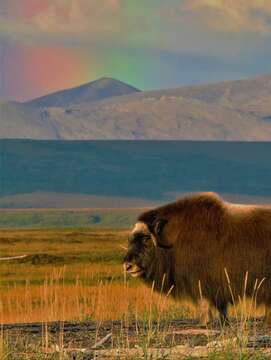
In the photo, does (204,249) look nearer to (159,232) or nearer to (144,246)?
(159,232)

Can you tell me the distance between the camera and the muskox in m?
9.36

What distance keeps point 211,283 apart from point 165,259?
1.80 ft

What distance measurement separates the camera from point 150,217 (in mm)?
9984

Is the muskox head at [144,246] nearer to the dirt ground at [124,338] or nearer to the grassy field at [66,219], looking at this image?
the dirt ground at [124,338]

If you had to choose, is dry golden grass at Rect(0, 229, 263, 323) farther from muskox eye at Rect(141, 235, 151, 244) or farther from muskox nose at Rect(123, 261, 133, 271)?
muskox eye at Rect(141, 235, 151, 244)

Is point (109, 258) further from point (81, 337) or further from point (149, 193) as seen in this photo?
point (149, 193)

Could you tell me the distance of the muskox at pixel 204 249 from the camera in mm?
9359

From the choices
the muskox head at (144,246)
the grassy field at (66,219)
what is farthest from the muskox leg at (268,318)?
the grassy field at (66,219)

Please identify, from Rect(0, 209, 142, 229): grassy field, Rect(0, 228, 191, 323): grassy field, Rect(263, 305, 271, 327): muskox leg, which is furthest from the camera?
Rect(0, 209, 142, 229): grassy field

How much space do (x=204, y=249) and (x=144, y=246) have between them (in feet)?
2.05

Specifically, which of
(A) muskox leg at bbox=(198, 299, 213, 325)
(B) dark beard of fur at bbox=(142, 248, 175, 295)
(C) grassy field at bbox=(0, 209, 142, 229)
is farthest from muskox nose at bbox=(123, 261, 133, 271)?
(C) grassy field at bbox=(0, 209, 142, 229)

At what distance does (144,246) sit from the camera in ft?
32.4

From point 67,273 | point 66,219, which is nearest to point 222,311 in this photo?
point 67,273

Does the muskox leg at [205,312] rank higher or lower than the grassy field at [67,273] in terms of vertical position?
higher
